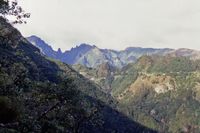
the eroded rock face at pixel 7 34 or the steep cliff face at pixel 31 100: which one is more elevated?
the eroded rock face at pixel 7 34

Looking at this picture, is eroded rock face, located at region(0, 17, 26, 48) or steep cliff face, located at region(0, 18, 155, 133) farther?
eroded rock face, located at region(0, 17, 26, 48)

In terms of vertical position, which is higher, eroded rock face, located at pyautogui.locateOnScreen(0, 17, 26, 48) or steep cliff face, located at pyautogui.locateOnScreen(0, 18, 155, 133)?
eroded rock face, located at pyautogui.locateOnScreen(0, 17, 26, 48)

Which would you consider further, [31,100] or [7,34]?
[31,100]

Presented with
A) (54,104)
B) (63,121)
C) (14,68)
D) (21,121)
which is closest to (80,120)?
(63,121)

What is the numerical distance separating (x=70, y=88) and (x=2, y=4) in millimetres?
20154

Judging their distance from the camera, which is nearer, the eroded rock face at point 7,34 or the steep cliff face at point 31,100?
the steep cliff face at point 31,100

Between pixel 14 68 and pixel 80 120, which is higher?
pixel 14 68

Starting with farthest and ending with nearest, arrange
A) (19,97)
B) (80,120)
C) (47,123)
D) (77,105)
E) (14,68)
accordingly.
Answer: (80,120)
(77,105)
(47,123)
(14,68)
(19,97)

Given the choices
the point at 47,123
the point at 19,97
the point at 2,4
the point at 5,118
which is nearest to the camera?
the point at 5,118

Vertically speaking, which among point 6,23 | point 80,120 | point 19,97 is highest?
point 6,23

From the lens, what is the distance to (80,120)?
259 ft

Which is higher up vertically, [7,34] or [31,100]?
[7,34]

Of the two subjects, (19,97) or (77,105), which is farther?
(77,105)

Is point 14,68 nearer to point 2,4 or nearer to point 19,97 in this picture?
point 19,97
